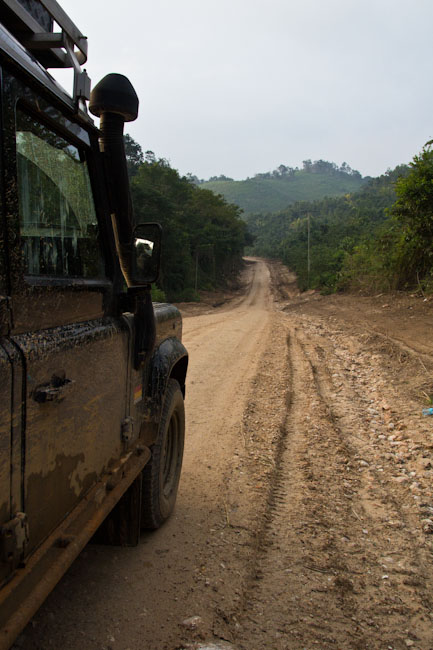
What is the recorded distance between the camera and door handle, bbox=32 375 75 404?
1.59m

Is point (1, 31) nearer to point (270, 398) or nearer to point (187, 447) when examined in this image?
point (187, 447)

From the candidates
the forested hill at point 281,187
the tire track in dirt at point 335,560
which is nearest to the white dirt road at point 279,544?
the tire track in dirt at point 335,560

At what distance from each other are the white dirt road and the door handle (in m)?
1.33

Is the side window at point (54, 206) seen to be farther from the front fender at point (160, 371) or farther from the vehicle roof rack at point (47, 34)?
the front fender at point (160, 371)

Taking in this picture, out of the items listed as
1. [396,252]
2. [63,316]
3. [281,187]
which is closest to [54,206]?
[63,316]

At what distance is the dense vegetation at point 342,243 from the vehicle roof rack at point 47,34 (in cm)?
1607

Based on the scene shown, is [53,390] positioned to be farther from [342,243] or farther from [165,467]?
[342,243]

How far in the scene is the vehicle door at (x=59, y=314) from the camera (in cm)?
158

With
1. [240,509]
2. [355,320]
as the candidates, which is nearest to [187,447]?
[240,509]

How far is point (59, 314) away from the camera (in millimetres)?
1853

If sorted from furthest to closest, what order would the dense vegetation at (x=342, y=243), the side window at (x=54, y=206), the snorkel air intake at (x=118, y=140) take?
the dense vegetation at (x=342, y=243)
the snorkel air intake at (x=118, y=140)
the side window at (x=54, y=206)

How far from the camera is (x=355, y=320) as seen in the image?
1620 cm

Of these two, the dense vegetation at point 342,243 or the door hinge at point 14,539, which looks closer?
the door hinge at point 14,539

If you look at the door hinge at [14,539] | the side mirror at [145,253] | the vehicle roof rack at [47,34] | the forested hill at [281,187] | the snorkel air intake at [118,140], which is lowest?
the door hinge at [14,539]
